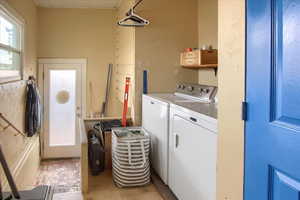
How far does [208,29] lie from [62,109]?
3.29 m

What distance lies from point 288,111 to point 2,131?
9.03ft

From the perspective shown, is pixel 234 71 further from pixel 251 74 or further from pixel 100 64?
pixel 100 64

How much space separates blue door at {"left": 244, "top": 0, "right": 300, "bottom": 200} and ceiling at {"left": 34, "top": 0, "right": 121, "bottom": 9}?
4335mm

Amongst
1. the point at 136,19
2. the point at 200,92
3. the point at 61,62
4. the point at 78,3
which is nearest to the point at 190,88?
the point at 200,92

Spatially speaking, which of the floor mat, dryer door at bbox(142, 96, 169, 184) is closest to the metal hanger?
dryer door at bbox(142, 96, 169, 184)

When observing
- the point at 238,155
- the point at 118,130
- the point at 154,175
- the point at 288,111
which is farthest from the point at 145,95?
the point at 288,111

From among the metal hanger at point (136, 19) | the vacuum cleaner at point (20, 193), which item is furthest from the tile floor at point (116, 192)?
the metal hanger at point (136, 19)

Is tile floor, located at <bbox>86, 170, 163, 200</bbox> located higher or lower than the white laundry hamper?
lower

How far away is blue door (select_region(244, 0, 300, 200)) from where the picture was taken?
1178 millimetres

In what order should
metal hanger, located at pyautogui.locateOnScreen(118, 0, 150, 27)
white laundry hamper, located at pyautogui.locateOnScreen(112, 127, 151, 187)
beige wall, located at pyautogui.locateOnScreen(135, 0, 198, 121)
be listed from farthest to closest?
beige wall, located at pyautogui.locateOnScreen(135, 0, 198, 121) → metal hanger, located at pyautogui.locateOnScreen(118, 0, 150, 27) → white laundry hamper, located at pyautogui.locateOnScreen(112, 127, 151, 187)

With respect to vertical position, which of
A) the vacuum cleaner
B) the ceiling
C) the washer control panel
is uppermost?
the ceiling

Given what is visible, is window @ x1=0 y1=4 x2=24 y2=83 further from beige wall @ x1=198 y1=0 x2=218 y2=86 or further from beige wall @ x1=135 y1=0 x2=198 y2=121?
beige wall @ x1=198 y1=0 x2=218 y2=86

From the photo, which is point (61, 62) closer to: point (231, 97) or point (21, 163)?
point (21, 163)

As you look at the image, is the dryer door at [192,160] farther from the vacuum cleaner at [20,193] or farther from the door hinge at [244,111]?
the vacuum cleaner at [20,193]
